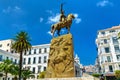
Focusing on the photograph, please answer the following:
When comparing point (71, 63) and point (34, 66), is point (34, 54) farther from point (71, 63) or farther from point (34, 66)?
point (71, 63)

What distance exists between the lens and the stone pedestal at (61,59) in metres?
22.7

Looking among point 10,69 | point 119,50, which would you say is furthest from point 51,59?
point 119,50

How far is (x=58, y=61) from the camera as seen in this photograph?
78.5 ft

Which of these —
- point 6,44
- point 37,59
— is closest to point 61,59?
point 37,59

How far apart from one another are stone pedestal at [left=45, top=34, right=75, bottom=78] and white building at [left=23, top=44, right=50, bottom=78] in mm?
46765

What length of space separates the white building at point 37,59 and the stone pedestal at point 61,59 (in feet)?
153

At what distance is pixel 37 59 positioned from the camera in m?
73.6

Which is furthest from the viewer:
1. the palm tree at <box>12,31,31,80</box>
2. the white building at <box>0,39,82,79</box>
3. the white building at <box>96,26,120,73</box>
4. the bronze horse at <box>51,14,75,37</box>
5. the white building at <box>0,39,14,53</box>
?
the white building at <box>0,39,14,53</box>

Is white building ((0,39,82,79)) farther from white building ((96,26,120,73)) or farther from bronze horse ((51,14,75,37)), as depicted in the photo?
bronze horse ((51,14,75,37))

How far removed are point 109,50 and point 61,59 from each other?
44916 mm

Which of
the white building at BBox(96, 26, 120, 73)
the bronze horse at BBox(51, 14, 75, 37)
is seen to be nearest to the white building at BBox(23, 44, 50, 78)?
the white building at BBox(96, 26, 120, 73)

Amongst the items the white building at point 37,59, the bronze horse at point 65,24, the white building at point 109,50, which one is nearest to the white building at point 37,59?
the white building at point 37,59

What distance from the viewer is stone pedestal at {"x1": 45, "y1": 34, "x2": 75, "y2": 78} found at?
893 inches

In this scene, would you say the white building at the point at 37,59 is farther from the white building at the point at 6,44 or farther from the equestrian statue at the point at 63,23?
the equestrian statue at the point at 63,23
